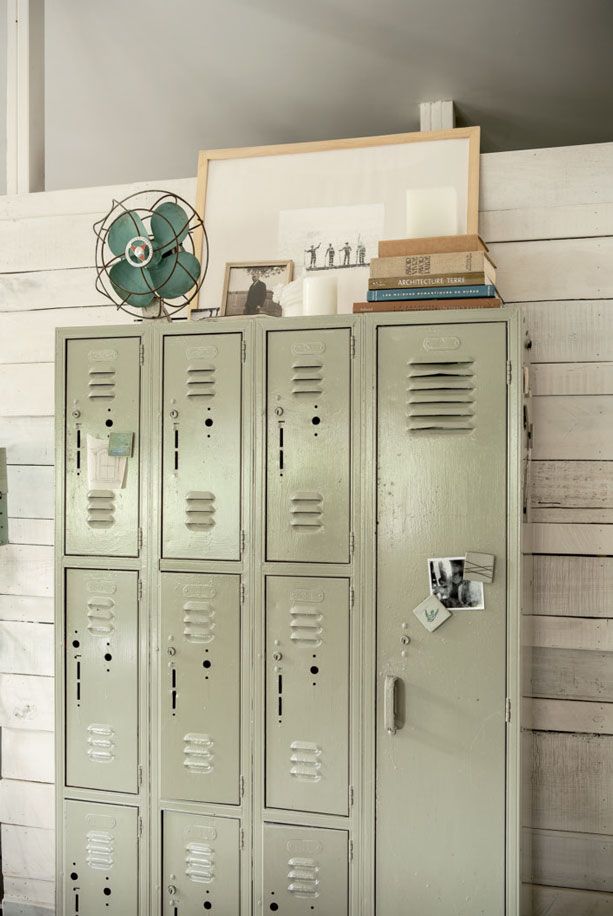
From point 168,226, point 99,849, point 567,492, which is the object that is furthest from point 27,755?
point 567,492

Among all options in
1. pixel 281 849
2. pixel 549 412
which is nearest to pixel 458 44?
pixel 549 412

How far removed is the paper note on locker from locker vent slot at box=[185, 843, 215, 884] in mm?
1065

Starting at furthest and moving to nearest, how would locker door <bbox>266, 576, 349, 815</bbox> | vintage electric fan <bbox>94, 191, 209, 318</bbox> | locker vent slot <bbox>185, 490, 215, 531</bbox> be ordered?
vintage electric fan <bbox>94, 191, 209, 318</bbox>
locker vent slot <bbox>185, 490, 215, 531</bbox>
locker door <bbox>266, 576, 349, 815</bbox>

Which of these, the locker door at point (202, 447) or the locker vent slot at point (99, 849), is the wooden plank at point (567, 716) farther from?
the locker vent slot at point (99, 849)

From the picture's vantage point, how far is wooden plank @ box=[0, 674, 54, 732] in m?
3.10

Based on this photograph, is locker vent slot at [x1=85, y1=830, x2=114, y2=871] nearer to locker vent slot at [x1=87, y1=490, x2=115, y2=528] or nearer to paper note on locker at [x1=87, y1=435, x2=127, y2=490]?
locker vent slot at [x1=87, y1=490, x2=115, y2=528]

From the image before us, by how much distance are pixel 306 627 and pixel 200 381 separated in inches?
30.1

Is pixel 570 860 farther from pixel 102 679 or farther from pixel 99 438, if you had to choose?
pixel 99 438

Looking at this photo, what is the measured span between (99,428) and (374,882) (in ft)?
4.91

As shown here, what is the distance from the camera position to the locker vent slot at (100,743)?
2.45m

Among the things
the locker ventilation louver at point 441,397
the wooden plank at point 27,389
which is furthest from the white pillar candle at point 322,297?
the wooden plank at point 27,389

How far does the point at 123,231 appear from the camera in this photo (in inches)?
102

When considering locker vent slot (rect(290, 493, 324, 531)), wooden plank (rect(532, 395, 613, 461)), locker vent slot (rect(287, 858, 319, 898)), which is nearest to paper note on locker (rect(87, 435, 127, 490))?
locker vent slot (rect(290, 493, 324, 531))

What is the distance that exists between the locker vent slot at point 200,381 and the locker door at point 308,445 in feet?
0.58
